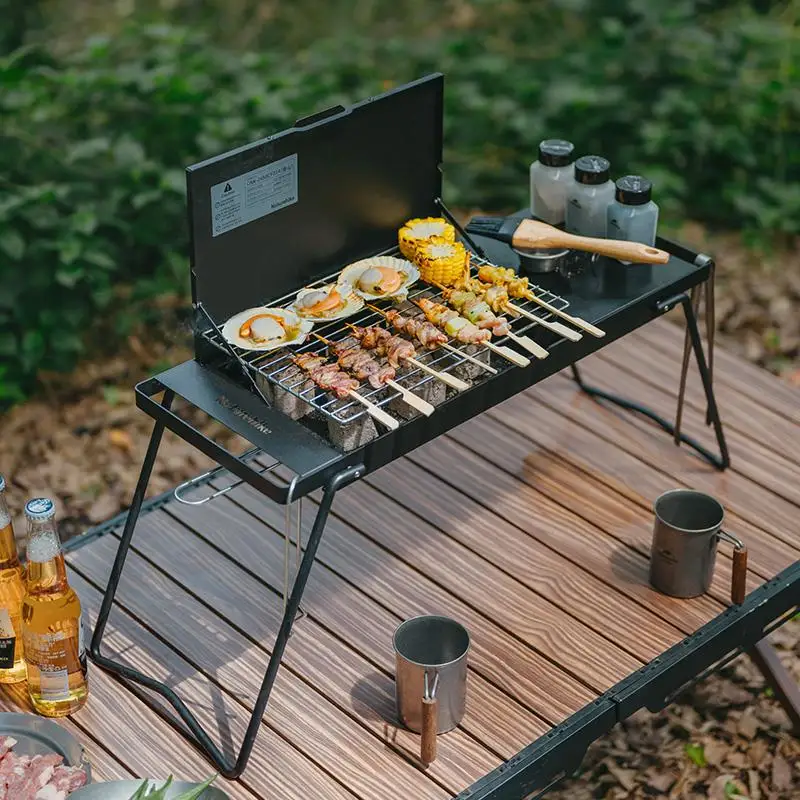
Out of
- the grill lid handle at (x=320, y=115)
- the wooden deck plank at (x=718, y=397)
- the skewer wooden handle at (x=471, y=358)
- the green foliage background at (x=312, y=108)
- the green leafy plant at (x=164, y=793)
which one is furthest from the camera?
the green foliage background at (x=312, y=108)

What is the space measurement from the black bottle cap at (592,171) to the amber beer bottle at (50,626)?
1.56 m

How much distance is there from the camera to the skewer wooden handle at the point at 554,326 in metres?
3.16

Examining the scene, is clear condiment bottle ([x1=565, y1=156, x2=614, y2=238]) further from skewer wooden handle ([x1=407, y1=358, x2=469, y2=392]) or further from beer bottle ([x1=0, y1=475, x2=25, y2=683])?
beer bottle ([x1=0, y1=475, x2=25, y2=683])

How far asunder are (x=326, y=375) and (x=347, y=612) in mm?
830

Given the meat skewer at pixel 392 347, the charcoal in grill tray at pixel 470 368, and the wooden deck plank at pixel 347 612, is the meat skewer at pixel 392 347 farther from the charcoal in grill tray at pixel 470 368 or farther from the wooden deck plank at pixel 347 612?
the wooden deck plank at pixel 347 612

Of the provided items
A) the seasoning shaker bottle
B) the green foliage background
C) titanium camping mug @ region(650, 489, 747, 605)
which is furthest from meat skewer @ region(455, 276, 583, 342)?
the green foliage background

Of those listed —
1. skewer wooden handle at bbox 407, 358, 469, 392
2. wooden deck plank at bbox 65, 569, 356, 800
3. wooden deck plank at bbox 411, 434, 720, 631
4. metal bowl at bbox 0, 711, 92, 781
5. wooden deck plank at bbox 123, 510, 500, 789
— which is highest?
skewer wooden handle at bbox 407, 358, 469, 392

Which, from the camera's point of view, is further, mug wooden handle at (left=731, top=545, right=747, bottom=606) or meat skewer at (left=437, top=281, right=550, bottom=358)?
mug wooden handle at (left=731, top=545, right=747, bottom=606)

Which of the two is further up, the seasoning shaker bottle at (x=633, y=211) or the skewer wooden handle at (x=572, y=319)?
the seasoning shaker bottle at (x=633, y=211)

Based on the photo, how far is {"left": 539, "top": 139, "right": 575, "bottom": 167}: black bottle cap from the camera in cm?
356

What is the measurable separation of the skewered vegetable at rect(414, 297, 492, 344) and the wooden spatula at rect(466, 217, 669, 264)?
0.38 meters

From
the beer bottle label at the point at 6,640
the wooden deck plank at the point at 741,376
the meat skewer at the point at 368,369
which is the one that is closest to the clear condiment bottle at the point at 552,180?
the meat skewer at the point at 368,369

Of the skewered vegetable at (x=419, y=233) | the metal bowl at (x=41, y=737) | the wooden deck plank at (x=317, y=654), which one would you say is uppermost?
the skewered vegetable at (x=419, y=233)

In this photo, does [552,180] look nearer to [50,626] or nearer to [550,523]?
[550,523]
